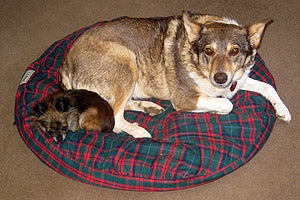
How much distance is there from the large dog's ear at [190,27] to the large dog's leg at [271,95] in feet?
3.21

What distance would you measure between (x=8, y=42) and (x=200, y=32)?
10.6 feet

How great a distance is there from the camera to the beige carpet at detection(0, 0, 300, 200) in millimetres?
3846

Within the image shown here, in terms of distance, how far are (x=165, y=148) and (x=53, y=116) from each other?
1.14 meters

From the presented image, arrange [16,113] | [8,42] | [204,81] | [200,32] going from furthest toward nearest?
[8,42] → [16,113] → [204,81] → [200,32]

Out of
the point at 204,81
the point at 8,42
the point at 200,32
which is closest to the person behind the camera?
the point at 200,32

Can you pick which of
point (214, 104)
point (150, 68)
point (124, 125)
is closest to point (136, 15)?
point (150, 68)

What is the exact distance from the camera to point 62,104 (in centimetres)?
370

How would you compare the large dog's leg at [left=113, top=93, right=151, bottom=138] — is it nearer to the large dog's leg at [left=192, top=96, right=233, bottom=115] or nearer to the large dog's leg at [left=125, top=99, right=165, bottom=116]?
the large dog's leg at [left=125, top=99, right=165, bottom=116]

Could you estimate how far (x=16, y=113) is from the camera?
4.25 metres

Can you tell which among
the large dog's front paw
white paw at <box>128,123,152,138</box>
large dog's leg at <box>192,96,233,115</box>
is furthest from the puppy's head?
the large dog's front paw

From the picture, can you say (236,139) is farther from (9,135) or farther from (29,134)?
(9,135)

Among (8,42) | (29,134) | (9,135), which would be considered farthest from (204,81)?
(8,42)

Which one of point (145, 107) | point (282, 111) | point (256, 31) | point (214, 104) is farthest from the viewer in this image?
point (145, 107)

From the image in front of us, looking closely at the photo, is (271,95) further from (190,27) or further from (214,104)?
(190,27)
